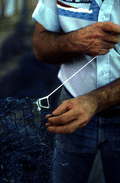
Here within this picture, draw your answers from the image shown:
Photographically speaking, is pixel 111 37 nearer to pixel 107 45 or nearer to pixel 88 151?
pixel 107 45

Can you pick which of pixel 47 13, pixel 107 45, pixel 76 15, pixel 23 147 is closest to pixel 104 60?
pixel 107 45

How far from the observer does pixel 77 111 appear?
583mm

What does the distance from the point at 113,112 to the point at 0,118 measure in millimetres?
472

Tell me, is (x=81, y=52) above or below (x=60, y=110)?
above

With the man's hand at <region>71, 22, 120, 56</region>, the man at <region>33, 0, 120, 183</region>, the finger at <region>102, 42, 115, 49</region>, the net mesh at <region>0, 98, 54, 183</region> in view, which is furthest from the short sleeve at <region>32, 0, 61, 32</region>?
the net mesh at <region>0, 98, 54, 183</region>

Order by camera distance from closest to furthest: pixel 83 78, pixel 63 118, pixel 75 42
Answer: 1. pixel 63 118
2. pixel 75 42
3. pixel 83 78

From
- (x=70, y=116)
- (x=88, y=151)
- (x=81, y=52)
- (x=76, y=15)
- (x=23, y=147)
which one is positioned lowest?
(x=88, y=151)

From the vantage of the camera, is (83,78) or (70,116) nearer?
(70,116)

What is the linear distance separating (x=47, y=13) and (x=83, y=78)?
12.3 inches

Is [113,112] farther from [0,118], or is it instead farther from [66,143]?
[0,118]

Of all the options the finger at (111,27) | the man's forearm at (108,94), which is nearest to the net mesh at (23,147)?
the man's forearm at (108,94)

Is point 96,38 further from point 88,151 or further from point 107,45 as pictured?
point 88,151

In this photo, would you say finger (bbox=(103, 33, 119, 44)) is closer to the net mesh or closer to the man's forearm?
the man's forearm

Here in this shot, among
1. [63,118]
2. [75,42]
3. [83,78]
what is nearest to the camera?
[63,118]
